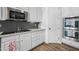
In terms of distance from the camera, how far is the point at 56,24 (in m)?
5.91

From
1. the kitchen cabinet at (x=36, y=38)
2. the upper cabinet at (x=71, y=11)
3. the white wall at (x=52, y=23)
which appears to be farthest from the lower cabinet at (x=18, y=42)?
the white wall at (x=52, y=23)

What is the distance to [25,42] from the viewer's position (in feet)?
11.3

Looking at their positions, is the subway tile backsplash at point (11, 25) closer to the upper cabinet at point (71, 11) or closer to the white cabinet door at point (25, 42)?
the white cabinet door at point (25, 42)

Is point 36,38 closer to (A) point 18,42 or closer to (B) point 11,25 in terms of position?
(B) point 11,25

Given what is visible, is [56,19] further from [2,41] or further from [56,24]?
[2,41]

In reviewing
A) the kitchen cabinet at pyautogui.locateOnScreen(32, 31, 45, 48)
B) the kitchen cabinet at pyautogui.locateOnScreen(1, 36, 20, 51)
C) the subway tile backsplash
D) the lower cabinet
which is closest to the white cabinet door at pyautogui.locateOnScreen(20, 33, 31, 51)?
the lower cabinet

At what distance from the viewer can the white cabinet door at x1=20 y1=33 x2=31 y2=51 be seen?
3.22 m

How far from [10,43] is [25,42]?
2.63 ft

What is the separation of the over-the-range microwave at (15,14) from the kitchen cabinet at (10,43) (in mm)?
565

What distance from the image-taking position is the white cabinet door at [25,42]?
3.22 meters

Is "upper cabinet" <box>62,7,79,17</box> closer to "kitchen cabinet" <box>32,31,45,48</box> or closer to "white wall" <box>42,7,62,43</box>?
"white wall" <box>42,7,62,43</box>

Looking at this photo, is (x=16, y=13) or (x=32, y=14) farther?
(x=32, y=14)
